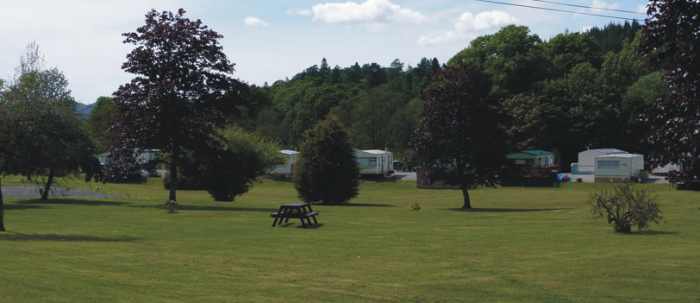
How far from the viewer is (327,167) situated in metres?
49.4

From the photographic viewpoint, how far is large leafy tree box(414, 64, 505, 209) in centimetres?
4534

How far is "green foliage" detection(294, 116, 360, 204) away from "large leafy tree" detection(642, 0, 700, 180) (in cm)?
3673

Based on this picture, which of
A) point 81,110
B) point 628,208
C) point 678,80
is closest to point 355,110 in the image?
point 81,110

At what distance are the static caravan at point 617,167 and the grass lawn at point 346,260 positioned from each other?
42.8m

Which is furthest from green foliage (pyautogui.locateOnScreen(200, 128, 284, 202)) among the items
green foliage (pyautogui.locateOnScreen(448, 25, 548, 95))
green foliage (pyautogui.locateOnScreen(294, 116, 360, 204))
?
green foliage (pyautogui.locateOnScreen(448, 25, 548, 95))

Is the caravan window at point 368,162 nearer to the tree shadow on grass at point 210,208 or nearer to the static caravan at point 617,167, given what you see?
the static caravan at point 617,167

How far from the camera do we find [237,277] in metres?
14.8

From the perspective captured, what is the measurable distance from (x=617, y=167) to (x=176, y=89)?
1751 inches

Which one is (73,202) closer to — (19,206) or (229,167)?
(19,206)

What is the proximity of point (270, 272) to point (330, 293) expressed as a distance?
2.86 m

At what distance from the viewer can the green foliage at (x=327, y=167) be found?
4931cm

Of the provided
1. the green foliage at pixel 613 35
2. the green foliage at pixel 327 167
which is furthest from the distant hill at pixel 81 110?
the green foliage at pixel 613 35

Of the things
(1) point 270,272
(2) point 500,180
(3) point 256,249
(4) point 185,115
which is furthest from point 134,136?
(1) point 270,272

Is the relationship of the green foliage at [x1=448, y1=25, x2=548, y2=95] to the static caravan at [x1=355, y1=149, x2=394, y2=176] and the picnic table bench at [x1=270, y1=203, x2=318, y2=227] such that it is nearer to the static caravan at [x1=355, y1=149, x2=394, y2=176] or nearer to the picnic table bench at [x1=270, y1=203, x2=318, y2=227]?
the static caravan at [x1=355, y1=149, x2=394, y2=176]
